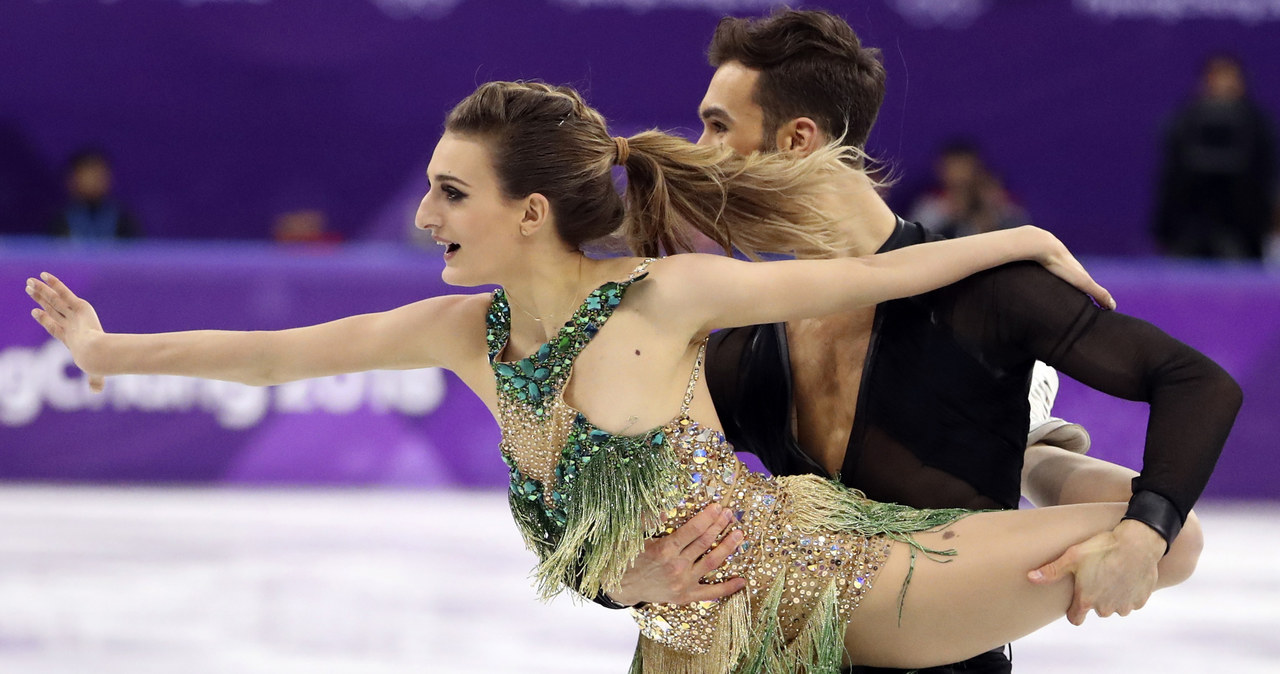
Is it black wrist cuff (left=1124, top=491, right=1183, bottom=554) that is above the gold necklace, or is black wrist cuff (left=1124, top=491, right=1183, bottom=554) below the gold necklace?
below

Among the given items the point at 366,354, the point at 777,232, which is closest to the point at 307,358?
the point at 366,354

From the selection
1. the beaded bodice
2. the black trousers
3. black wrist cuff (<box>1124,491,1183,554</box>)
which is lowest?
the black trousers

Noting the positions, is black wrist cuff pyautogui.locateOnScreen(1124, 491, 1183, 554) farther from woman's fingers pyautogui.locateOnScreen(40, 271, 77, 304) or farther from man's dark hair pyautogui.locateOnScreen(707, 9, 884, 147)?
woman's fingers pyautogui.locateOnScreen(40, 271, 77, 304)

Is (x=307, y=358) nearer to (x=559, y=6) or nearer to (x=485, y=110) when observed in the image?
(x=485, y=110)

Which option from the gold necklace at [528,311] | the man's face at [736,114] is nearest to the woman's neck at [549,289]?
the gold necklace at [528,311]

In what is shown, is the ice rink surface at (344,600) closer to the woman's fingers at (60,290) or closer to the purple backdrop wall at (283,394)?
the purple backdrop wall at (283,394)

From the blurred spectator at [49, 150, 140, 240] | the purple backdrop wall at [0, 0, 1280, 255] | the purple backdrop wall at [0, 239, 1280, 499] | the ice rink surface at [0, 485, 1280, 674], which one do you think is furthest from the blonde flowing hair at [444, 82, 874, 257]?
the purple backdrop wall at [0, 0, 1280, 255]

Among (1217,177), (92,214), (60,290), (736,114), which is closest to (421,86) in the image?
(92,214)

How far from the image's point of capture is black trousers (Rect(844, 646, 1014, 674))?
2406mm

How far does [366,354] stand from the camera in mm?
2416

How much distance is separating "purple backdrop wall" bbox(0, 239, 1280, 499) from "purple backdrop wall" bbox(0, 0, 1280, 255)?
3647 mm

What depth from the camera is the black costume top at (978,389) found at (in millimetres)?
2148

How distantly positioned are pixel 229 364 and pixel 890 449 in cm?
115

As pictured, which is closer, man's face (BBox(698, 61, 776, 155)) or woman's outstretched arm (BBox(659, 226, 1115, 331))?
woman's outstretched arm (BBox(659, 226, 1115, 331))
